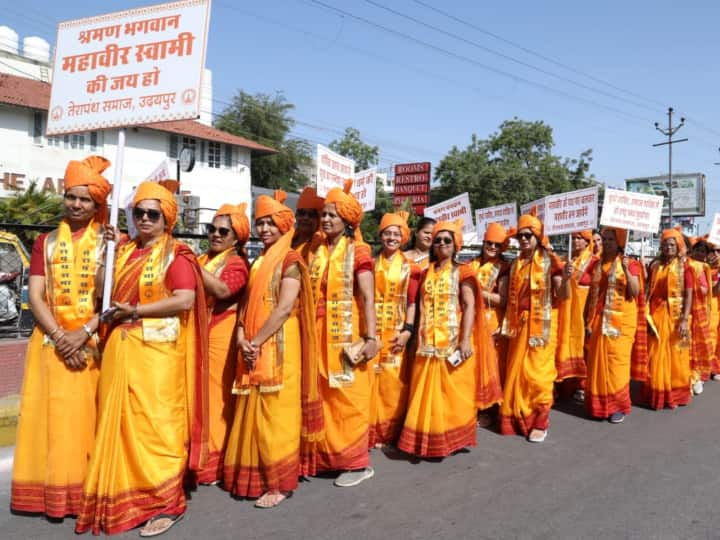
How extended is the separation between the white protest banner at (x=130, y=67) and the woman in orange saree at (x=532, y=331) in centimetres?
320

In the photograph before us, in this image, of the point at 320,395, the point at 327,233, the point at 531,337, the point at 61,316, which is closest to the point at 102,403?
the point at 61,316

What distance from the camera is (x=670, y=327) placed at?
6.75m

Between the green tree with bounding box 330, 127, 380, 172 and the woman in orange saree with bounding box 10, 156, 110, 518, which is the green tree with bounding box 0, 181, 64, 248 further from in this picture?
the green tree with bounding box 330, 127, 380, 172

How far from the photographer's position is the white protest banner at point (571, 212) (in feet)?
19.7

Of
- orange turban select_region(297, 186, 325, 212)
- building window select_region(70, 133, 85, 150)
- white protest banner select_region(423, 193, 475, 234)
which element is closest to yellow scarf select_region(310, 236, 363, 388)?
orange turban select_region(297, 186, 325, 212)

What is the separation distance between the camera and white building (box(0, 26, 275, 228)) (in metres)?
21.5

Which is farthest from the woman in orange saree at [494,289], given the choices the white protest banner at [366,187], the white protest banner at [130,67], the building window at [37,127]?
the building window at [37,127]

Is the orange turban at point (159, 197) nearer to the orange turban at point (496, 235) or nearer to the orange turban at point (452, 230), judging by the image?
the orange turban at point (452, 230)

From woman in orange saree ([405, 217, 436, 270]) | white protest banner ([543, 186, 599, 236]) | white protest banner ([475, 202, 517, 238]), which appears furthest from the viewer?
white protest banner ([475, 202, 517, 238])

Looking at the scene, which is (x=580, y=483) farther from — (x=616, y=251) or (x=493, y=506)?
(x=616, y=251)

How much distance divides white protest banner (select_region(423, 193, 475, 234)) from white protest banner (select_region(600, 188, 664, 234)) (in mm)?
1640

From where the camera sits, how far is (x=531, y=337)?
5.47m

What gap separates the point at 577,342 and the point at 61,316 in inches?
189

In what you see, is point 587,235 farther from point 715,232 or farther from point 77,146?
point 77,146
